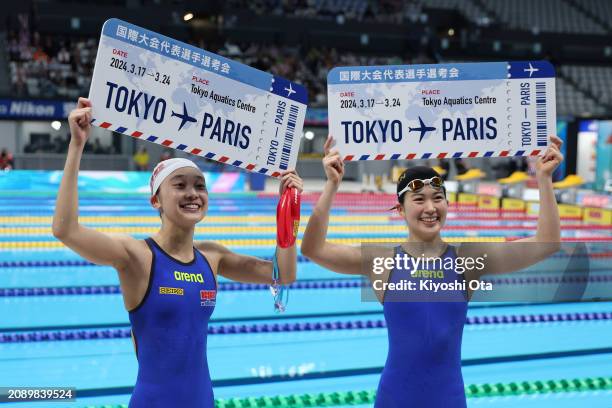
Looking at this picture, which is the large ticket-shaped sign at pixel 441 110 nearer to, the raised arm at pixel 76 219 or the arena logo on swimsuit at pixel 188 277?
the arena logo on swimsuit at pixel 188 277

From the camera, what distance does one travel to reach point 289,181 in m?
2.64

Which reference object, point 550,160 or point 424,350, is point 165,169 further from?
point 550,160

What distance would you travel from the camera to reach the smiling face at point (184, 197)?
2486mm

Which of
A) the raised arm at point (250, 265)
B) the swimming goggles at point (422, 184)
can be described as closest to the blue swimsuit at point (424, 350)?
the swimming goggles at point (422, 184)

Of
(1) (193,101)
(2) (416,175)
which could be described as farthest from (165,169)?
(2) (416,175)

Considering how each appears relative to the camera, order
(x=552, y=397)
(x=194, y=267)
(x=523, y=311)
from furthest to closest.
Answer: (x=523, y=311)
(x=552, y=397)
(x=194, y=267)

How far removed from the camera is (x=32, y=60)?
22.3 m

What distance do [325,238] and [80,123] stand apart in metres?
0.91

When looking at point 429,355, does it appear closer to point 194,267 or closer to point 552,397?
point 194,267

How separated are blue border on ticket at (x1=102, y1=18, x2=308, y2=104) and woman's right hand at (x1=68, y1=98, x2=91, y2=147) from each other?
264 millimetres

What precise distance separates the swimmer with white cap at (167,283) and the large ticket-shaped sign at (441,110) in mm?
562

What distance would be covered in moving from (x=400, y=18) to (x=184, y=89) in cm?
2656

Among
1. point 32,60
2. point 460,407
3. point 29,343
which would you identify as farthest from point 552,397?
point 32,60

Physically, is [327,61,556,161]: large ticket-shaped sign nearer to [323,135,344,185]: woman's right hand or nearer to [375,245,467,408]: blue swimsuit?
[323,135,344,185]: woman's right hand
